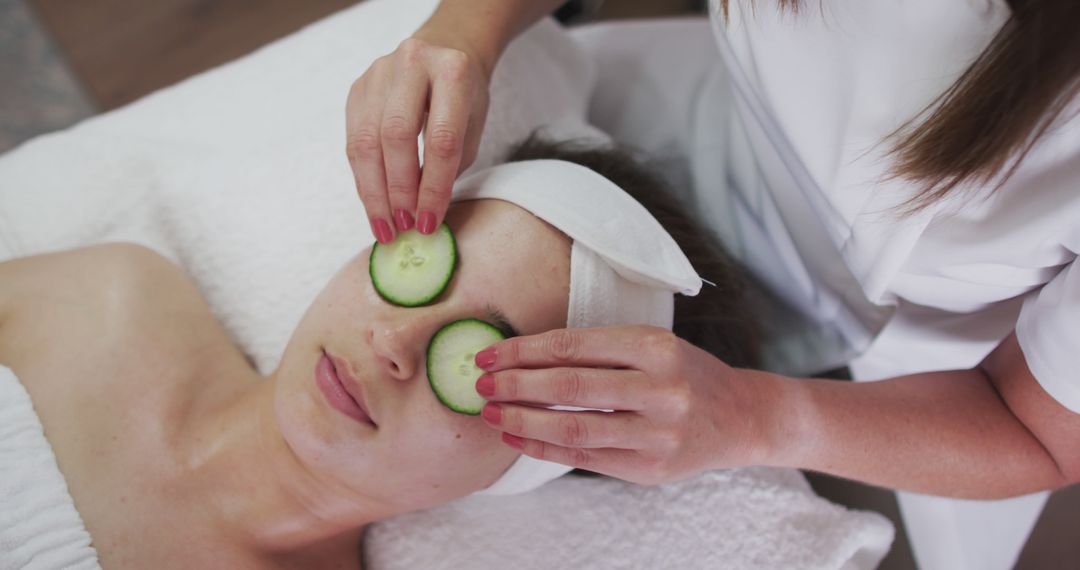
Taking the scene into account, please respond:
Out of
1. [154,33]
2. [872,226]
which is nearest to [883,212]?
[872,226]

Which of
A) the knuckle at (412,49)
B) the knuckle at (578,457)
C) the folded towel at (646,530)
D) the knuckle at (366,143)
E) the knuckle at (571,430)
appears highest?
the knuckle at (412,49)

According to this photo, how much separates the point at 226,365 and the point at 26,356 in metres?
0.31

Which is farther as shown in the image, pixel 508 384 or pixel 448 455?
pixel 448 455

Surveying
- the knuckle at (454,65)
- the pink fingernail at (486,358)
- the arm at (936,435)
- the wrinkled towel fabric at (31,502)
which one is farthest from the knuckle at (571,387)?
the wrinkled towel fabric at (31,502)

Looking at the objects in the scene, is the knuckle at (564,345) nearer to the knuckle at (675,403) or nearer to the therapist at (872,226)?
the therapist at (872,226)

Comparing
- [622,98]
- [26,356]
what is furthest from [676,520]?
[26,356]

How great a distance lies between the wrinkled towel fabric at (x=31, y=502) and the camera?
1093 millimetres

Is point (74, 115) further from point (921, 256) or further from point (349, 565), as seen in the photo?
point (921, 256)

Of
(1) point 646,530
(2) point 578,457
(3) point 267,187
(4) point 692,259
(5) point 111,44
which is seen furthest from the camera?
(5) point 111,44

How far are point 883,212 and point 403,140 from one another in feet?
2.28

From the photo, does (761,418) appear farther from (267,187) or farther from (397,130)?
(267,187)

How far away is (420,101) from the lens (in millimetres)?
1017

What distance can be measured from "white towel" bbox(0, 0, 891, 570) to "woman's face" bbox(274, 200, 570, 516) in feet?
1.00

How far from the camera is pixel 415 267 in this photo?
103 centimetres
